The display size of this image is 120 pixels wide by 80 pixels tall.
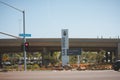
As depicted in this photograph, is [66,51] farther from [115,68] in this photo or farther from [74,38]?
[74,38]

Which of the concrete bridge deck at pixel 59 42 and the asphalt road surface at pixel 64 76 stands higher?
the concrete bridge deck at pixel 59 42

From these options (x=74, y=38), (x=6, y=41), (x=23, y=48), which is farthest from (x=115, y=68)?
(x=6, y=41)

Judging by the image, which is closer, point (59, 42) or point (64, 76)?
point (64, 76)

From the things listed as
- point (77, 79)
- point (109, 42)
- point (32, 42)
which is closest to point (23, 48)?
point (77, 79)

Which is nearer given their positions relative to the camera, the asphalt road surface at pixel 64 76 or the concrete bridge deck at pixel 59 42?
the asphalt road surface at pixel 64 76

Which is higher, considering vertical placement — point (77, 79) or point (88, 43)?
point (88, 43)

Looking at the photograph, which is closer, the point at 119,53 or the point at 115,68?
the point at 115,68

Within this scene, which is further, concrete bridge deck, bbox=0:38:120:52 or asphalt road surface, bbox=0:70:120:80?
concrete bridge deck, bbox=0:38:120:52

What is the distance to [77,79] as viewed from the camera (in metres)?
20.3

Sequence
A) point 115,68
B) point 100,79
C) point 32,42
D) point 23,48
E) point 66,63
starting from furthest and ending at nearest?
1. point 32,42
2. point 66,63
3. point 23,48
4. point 115,68
5. point 100,79

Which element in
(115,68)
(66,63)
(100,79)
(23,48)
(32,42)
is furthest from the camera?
(32,42)

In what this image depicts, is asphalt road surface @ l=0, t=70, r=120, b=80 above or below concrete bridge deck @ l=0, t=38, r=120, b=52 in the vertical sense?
below

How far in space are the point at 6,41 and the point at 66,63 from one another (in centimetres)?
2811

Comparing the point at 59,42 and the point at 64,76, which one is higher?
the point at 59,42
